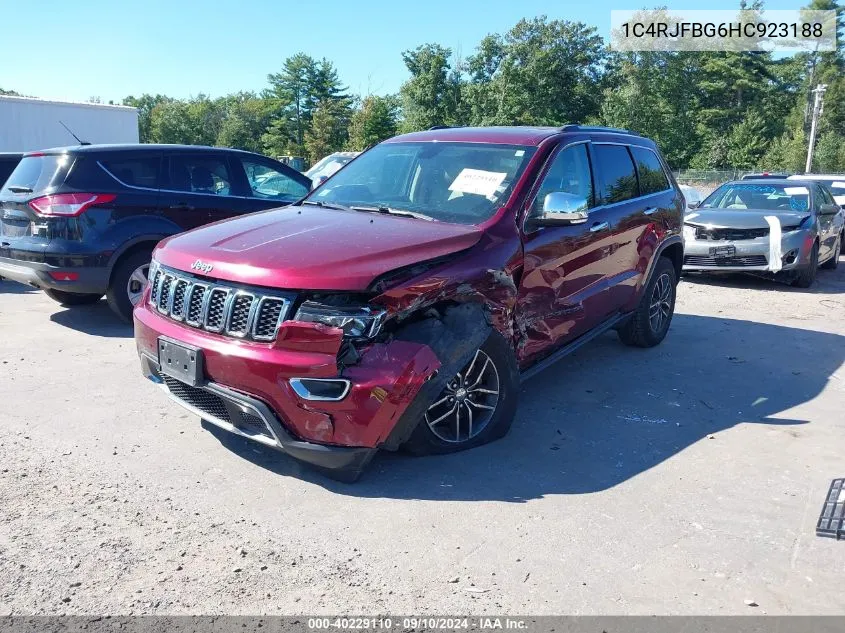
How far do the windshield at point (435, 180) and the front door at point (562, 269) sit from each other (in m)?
0.26

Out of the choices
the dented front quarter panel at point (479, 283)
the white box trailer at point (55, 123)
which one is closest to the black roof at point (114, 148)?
the dented front quarter panel at point (479, 283)

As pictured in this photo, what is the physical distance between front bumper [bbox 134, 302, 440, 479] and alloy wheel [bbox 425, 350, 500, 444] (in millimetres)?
487

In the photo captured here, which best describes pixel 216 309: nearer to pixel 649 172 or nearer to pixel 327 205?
pixel 327 205

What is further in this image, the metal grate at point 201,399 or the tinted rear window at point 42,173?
the tinted rear window at point 42,173

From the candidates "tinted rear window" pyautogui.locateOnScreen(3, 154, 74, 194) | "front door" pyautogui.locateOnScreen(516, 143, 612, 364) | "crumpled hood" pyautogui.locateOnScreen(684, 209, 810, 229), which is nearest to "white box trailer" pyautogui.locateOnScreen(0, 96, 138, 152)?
"tinted rear window" pyautogui.locateOnScreen(3, 154, 74, 194)

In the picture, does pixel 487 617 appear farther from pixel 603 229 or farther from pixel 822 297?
pixel 822 297

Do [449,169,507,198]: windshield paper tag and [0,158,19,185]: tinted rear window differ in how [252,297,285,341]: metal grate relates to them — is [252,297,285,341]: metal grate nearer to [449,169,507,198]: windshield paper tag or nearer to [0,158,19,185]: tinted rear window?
[449,169,507,198]: windshield paper tag

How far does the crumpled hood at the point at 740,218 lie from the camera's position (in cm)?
1051

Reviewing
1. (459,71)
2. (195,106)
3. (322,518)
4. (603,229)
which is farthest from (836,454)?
(195,106)

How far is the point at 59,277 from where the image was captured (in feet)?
21.9

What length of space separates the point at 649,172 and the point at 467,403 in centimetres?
357

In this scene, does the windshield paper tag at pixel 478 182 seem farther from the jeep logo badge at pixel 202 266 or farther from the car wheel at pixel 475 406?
the jeep logo badge at pixel 202 266

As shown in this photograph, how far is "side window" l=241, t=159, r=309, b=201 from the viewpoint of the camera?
8.24 m

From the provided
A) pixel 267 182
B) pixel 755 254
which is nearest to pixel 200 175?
pixel 267 182
